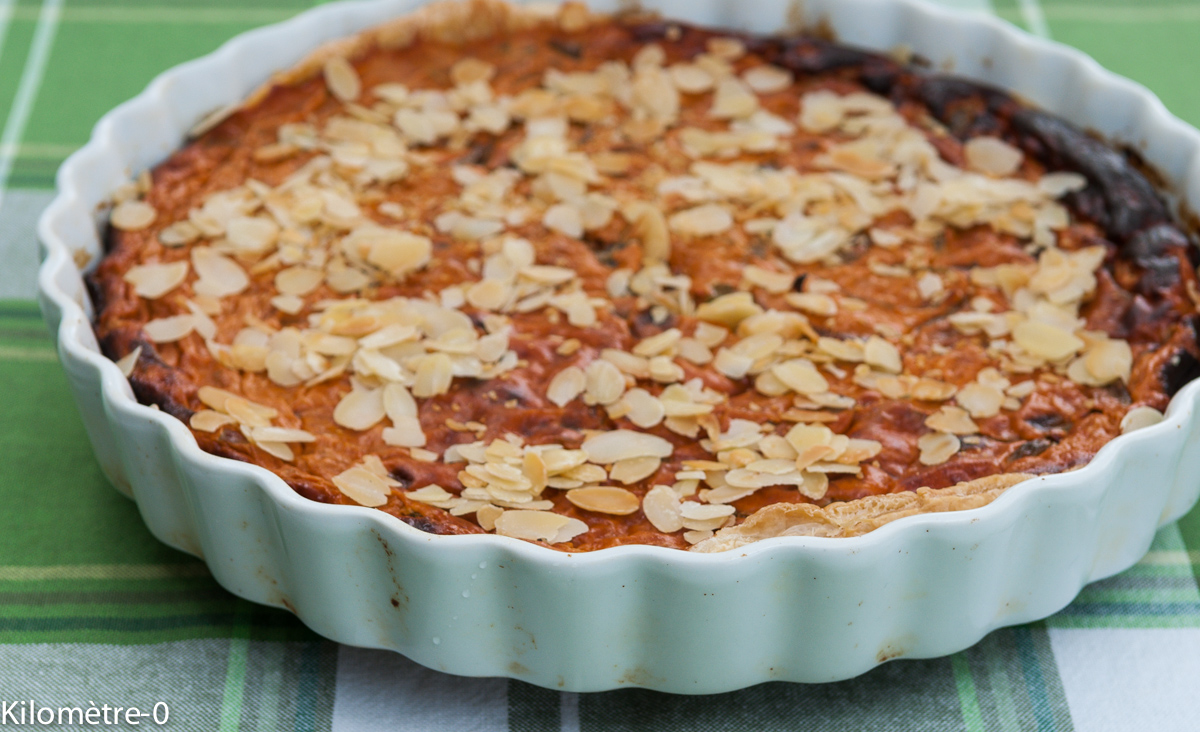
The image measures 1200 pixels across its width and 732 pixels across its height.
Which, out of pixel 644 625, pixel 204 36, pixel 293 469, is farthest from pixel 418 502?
pixel 204 36

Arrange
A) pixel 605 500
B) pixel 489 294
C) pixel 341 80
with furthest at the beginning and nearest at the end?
pixel 341 80 → pixel 489 294 → pixel 605 500

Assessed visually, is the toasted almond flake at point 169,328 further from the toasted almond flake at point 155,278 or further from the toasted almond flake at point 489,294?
the toasted almond flake at point 489,294

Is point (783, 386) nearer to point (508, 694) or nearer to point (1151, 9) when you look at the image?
point (508, 694)

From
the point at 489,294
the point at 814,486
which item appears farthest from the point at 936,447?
the point at 489,294

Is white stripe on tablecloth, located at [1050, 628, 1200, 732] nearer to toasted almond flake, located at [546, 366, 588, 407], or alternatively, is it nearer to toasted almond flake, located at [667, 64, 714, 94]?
toasted almond flake, located at [546, 366, 588, 407]

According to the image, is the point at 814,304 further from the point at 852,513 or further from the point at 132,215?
the point at 132,215
